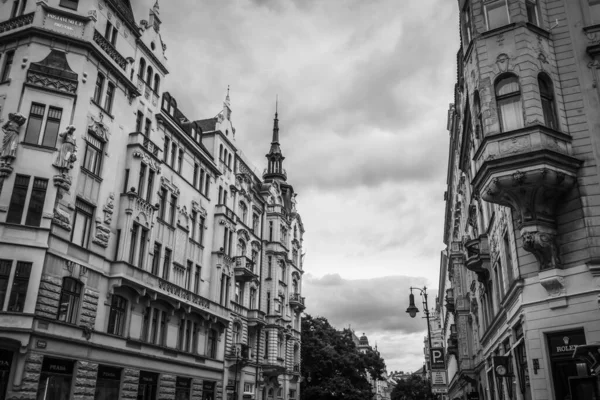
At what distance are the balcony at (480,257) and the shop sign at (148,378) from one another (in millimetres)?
19254

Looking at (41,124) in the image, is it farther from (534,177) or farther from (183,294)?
(534,177)

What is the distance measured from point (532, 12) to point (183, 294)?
26165 millimetres

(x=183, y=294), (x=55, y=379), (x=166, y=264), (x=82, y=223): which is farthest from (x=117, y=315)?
(x=183, y=294)

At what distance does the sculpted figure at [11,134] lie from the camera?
77.2 ft


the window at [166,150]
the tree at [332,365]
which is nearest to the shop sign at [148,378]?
the window at [166,150]

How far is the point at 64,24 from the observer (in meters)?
26.9

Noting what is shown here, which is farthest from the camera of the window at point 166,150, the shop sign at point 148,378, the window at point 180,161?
the window at point 180,161

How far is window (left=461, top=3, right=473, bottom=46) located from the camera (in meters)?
21.5

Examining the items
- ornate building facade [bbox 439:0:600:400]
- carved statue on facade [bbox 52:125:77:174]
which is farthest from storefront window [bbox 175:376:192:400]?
ornate building facade [bbox 439:0:600:400]

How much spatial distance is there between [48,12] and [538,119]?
79.3 ft

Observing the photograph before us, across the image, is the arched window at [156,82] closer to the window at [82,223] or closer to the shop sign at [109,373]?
the window at [82,223]

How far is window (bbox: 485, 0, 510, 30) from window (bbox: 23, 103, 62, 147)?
20062 millimetres

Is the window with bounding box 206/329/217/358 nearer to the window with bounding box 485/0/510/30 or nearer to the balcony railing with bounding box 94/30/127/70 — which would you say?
the balcony railing with bounding box 94/30/127/70

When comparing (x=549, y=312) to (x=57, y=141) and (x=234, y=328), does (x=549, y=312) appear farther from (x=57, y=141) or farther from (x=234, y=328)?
(x=234, y=328)
